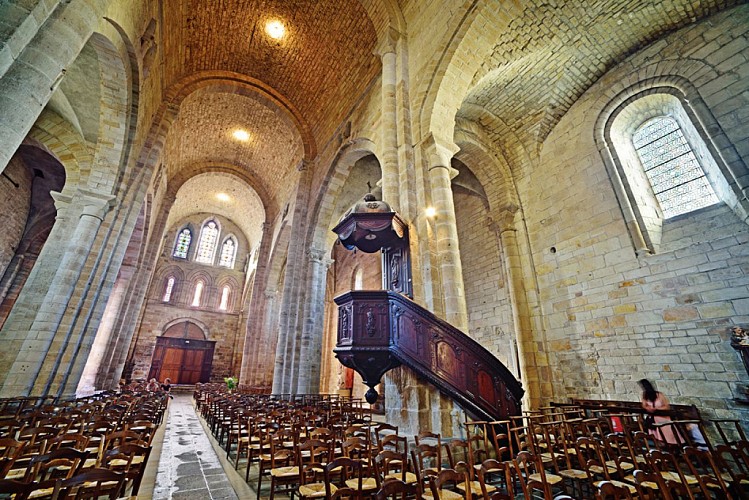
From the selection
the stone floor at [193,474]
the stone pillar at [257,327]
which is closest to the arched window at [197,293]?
the stone pillar at [257,327]

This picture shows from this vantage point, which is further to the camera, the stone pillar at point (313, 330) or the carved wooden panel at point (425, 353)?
the stone pillar at point (313, 330)

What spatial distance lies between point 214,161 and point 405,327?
14466 millimetres

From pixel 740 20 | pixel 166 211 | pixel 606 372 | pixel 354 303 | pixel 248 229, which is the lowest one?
pixel 606 372

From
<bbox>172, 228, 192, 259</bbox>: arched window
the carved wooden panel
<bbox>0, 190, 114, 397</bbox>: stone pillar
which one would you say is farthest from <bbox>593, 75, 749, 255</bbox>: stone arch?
<bbox>172, 228, 192, 259</bbox>: arched window

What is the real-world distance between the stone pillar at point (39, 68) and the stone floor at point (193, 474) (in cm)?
306

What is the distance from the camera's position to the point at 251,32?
1004 cm

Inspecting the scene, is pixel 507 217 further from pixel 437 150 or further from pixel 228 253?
pixel 228 253

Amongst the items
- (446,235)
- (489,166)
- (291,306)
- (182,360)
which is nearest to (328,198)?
(291,306)

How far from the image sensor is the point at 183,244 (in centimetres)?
2056

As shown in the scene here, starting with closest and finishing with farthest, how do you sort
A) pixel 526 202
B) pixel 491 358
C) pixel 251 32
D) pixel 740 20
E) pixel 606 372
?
1. pixel 491 358
2. pixel 740 20
3. pixel 606 372
4. pixel 526 202
5. pixel 251 32

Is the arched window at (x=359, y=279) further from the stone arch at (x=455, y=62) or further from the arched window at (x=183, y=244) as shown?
the arched window at (x=183, y=244)

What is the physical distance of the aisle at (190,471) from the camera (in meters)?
2.83

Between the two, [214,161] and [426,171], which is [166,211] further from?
[426,171]

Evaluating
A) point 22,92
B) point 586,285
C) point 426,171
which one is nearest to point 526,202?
point 586,285
